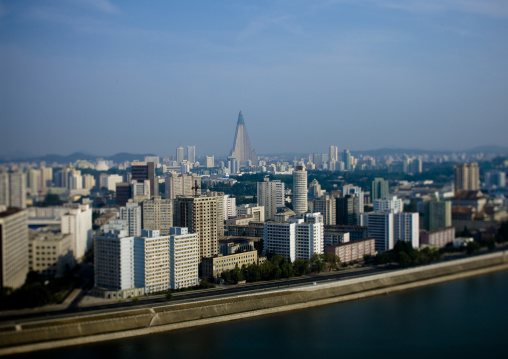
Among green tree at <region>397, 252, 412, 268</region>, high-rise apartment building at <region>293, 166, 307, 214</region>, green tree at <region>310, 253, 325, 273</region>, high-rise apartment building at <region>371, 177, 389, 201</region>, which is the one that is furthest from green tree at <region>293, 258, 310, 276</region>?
high-rise apartment building at <region>293, 166, 307, 214</region>

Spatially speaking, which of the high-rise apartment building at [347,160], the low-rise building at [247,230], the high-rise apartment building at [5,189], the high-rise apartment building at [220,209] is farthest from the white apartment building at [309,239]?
the high-rise apartment building at [347,160]

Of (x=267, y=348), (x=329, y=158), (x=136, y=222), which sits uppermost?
(x=329, y=158)

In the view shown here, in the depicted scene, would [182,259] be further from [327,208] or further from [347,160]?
[347,160]

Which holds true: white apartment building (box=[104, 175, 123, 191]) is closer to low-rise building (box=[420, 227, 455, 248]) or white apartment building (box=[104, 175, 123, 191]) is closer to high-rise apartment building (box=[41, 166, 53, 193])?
high-rise apartment building (box=[41, 166, 53, 193])

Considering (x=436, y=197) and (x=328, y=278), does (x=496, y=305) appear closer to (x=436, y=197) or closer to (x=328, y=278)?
(x=328, y=278)

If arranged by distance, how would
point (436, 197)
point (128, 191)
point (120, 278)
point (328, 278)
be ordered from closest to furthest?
point (120, 278)
point (328, 278)
point (436, 197)
point (128, 191)

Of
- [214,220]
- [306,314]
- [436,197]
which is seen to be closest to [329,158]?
[436,197]
